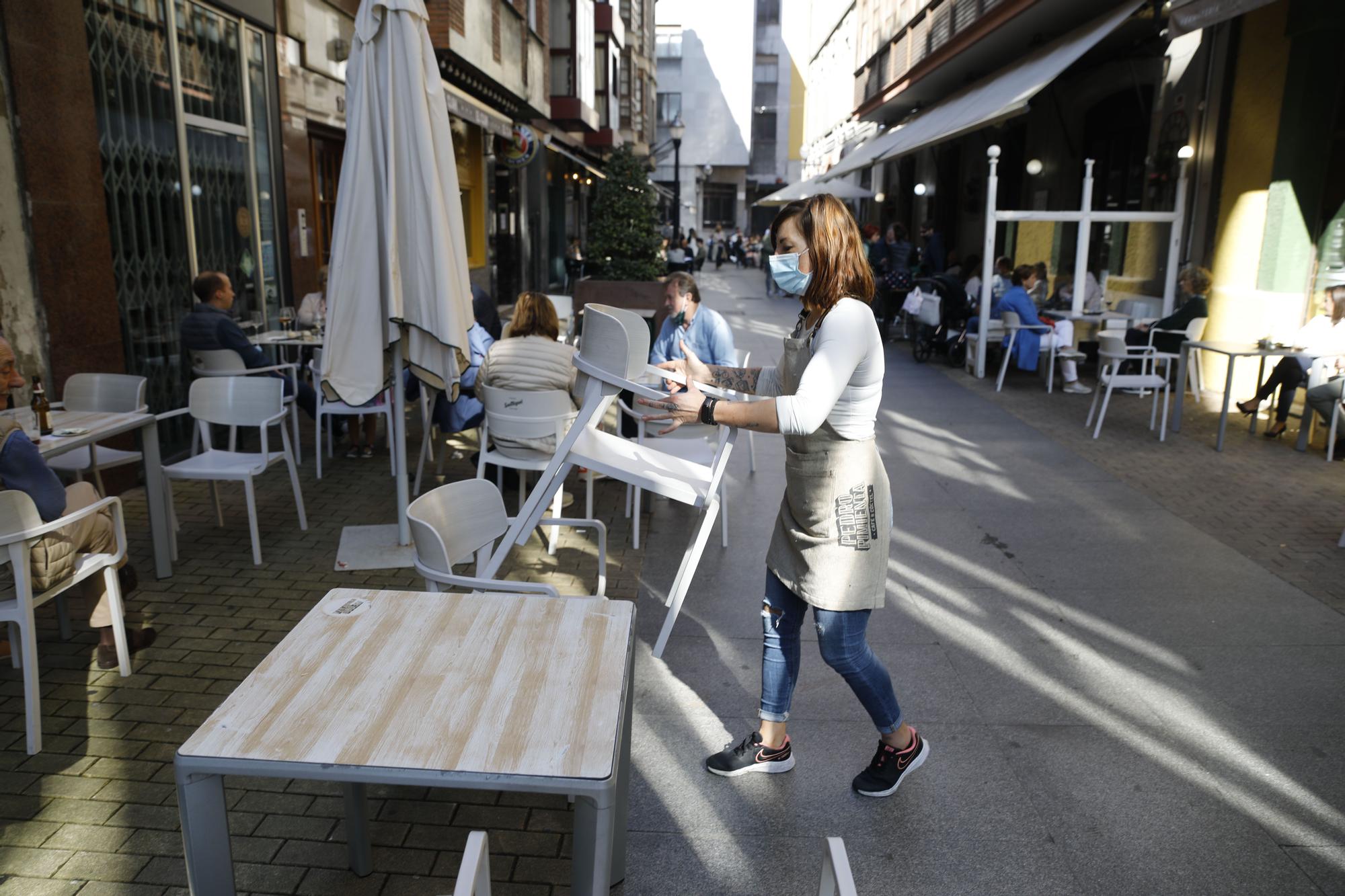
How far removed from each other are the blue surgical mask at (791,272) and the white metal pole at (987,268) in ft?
Result: 29.8

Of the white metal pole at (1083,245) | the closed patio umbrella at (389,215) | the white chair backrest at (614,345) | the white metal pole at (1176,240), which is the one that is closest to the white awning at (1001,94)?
the white metal pole at (1083,245)

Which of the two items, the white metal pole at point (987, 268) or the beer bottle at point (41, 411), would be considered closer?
the beer bottle at point (41, 411)

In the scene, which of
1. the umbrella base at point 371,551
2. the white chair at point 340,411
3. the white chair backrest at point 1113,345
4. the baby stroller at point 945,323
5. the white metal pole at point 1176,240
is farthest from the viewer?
the baby stroller at point 945,323

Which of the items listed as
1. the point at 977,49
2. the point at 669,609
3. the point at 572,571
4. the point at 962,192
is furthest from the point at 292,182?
the point at 962,192

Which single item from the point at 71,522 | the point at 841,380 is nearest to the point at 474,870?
the point at 841,380

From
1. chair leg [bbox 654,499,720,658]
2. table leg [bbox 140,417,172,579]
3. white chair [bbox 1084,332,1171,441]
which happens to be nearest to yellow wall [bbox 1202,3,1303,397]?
white chair [bbox 1084,332,1171,441]

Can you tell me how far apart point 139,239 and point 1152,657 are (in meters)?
6.97

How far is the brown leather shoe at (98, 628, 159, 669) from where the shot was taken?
156 inches

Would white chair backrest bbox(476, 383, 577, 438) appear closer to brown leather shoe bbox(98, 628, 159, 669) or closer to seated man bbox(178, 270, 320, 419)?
brown leather shoe bbox(98, 628, 159, 669)

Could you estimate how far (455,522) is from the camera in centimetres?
318

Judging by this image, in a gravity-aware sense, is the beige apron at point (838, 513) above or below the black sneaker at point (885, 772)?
above

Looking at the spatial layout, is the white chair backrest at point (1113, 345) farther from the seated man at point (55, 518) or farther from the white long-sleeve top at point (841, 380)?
the seated man at point (55, 518)

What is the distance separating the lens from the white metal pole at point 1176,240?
11.4 m

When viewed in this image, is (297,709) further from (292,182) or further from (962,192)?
(962,192)
